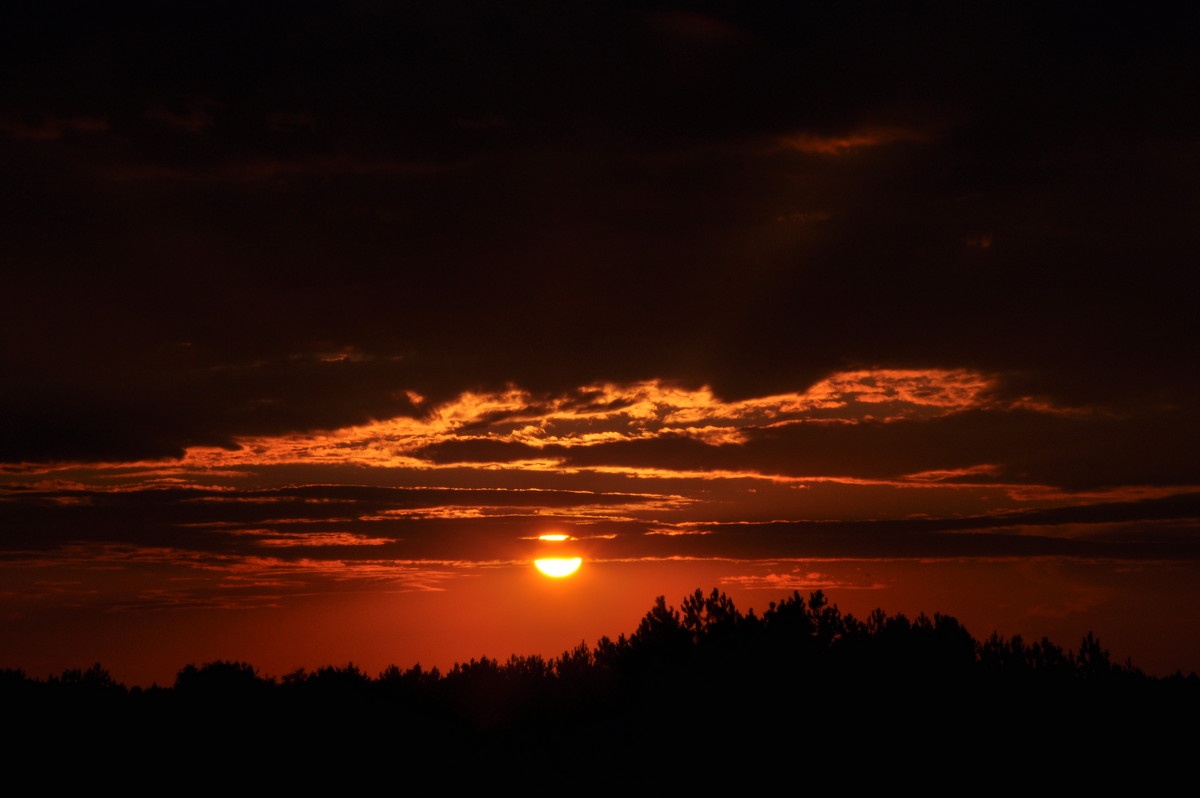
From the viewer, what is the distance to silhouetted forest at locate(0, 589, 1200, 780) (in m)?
31.2

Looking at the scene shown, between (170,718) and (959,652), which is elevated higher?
(959,652)

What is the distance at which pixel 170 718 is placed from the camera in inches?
1578

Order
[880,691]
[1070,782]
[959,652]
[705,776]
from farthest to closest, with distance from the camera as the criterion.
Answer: [959,652] < [880,691] < [705,776] < [1070,782]

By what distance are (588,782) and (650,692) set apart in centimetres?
760

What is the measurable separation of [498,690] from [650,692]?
942 centimetres

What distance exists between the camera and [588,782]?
107 feet

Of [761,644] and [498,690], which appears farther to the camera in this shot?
[498,690]

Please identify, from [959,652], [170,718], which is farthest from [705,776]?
[170,718]

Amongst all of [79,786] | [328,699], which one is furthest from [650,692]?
[79,786]

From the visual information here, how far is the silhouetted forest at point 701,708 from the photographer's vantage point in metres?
31.2

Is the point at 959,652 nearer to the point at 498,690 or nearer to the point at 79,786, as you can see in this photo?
the point at 498,690

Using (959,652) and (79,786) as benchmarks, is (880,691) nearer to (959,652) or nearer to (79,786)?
(959,652)

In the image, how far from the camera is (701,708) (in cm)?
3569

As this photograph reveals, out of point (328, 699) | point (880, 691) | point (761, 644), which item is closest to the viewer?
point (880, 691)
